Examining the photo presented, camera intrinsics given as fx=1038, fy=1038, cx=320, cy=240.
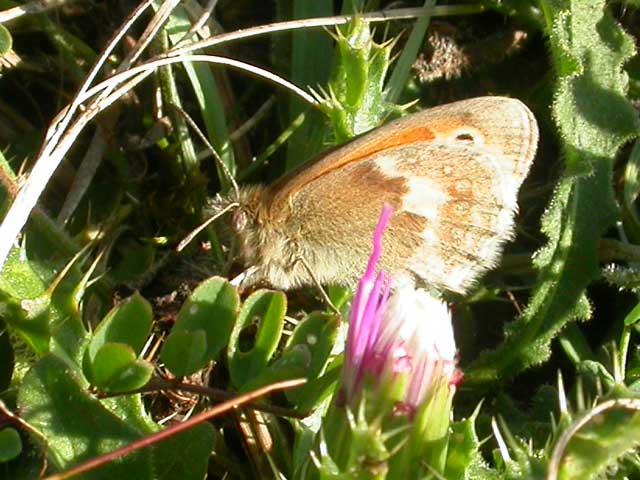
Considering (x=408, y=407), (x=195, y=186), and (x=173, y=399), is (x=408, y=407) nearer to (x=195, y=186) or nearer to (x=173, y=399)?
(x=173, y=399)

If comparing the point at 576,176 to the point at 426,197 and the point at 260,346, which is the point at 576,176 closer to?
the point at 426,197

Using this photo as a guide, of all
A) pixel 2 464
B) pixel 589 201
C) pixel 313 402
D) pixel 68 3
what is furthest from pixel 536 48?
pixel 2 464

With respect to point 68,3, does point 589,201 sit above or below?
below

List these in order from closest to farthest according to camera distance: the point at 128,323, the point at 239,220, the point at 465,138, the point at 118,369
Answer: the point at 118,369
the point at 128,323
the point at 239,220
the point at 465,138

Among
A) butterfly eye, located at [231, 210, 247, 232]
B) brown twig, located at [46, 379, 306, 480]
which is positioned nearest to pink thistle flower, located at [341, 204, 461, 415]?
brown twig, located at [46, 379, 306, 480]

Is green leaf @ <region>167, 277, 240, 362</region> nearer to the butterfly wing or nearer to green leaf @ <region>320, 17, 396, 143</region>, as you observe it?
the butterfly wing

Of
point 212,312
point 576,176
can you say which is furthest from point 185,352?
point 576,176
